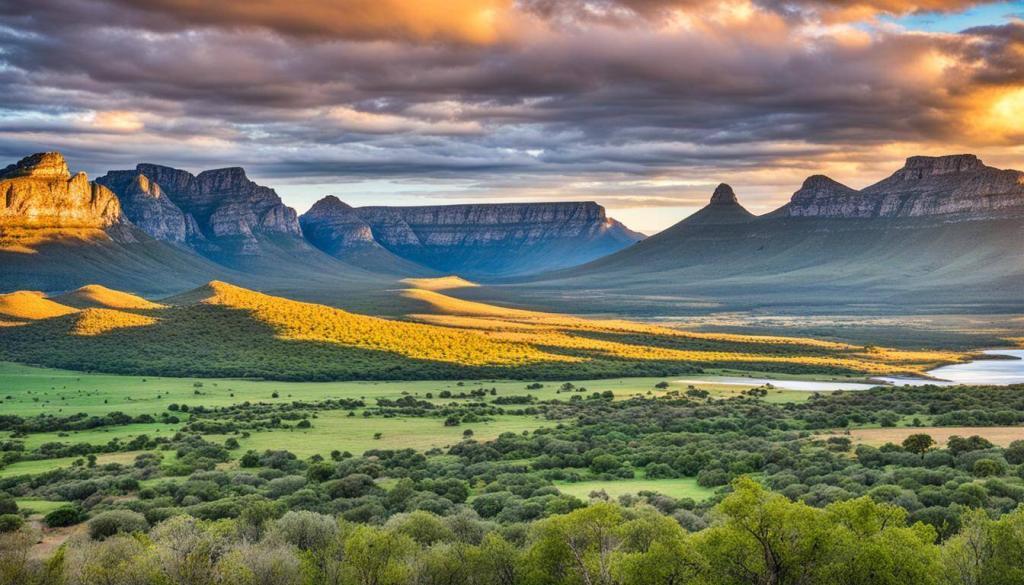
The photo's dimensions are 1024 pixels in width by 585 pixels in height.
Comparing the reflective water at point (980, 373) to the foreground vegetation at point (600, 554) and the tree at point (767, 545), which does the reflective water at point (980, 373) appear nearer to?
the foreground vegetation at point (600, 554)

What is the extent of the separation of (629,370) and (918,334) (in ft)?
277

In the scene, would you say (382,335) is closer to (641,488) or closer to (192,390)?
(192,390)

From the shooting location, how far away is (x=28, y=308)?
162 m

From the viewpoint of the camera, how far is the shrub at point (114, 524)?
1670 inches

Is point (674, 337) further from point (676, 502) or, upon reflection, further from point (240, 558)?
point (240, 558)

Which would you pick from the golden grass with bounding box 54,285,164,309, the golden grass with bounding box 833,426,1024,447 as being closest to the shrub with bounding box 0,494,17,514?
the golden grass with bounding box 833,426,1024,447

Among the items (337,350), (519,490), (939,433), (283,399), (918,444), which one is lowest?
(283,399)

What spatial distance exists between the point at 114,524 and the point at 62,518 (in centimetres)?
433

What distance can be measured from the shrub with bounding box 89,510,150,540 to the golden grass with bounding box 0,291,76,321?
122061 mm

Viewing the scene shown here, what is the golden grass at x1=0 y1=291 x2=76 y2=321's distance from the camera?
156200 millimetres

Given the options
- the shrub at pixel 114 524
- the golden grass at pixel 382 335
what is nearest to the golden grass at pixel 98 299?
the golden grass at pixel 382 335

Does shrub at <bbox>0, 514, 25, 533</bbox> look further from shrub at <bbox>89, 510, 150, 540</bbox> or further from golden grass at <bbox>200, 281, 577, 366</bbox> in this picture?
golden grass at <bbox>200, 281, 577, 366</bbox>

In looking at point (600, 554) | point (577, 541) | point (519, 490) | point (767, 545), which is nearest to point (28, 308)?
point (519, 490)

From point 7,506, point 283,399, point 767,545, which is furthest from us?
point 283,399
